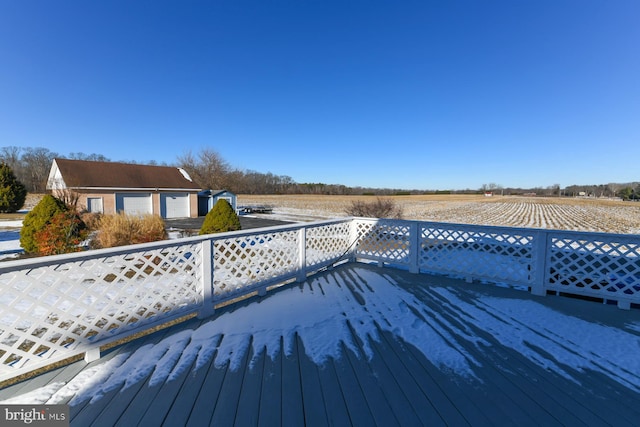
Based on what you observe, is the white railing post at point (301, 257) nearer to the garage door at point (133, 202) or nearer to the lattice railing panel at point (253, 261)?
the lattice railing panel at point (253, 261)

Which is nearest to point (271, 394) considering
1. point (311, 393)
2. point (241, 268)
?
point (311, 393)

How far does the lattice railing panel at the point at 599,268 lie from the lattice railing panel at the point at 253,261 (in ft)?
12.8

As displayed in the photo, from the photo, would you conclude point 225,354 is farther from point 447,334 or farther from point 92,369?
point 447,334

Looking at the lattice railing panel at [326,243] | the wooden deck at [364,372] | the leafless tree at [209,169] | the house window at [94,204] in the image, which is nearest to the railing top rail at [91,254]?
the wooden deck at [364,372]

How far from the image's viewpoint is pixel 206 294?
9.86 feet

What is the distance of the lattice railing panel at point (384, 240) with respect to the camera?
16.4 feet

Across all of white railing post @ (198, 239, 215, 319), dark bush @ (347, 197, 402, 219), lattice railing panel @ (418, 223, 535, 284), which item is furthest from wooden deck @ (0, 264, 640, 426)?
dark bush @ (347, 197, 402, 219)

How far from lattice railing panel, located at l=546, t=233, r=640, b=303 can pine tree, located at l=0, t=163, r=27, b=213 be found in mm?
28858

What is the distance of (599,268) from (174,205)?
2170cm

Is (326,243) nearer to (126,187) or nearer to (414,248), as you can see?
(414,248)

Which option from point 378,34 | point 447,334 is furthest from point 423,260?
point 378,34

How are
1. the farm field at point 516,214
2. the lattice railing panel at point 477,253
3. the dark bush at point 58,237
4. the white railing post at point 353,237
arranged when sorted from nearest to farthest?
the lattice railing panel at point 477,253 → the white railing post at point 353,237 → the dark bush at point 58,237 → the farm field at point 516,214

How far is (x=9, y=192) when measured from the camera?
18.0 meters

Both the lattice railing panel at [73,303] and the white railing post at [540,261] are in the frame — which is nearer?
the lattice railing panel at [73,303]
